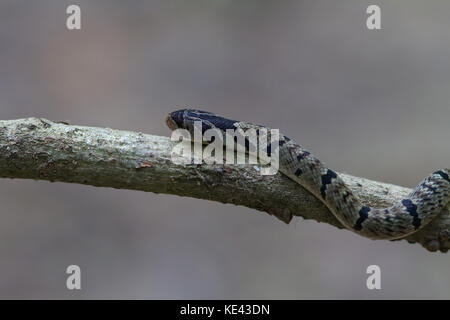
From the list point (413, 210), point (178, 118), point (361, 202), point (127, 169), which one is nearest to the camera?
point (127, 169)

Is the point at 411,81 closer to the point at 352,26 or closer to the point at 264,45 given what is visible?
the point at 352,26

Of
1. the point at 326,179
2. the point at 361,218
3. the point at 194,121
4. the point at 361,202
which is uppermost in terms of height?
the point at 194,121

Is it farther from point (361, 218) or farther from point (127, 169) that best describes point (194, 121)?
point (361, 218)

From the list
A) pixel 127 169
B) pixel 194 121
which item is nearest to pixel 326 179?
pixel 194 121

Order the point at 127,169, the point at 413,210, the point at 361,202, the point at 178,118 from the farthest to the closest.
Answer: the point at 178,118 → the point at 361,202 → the point at 413,210 → the point at 127,169

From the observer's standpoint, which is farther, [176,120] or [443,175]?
[176,120]

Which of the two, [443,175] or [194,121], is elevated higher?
[194,121]
